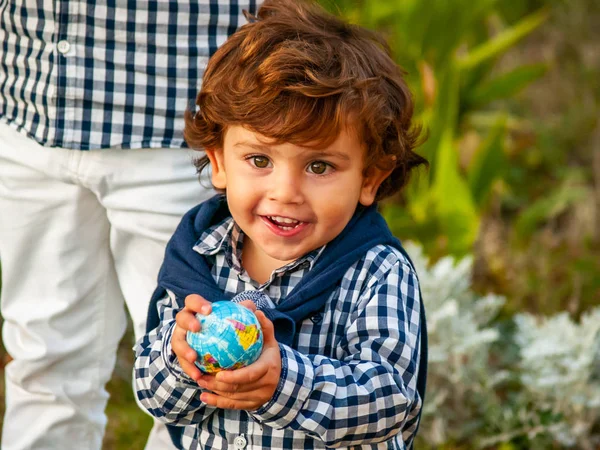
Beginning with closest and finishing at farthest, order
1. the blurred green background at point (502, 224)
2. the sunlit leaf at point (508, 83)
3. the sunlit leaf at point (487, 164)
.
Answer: the blurred green background at point (502, 224), the sunlit leaf at point (487, 164), the sunlit leaf at point (508, 83)

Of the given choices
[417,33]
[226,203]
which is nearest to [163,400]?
[226,203]

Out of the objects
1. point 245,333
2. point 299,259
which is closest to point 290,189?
point 299,259

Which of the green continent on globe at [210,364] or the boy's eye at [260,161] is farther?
the boy's eye at [260,161]

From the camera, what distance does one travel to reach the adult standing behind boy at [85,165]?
197 centimetres

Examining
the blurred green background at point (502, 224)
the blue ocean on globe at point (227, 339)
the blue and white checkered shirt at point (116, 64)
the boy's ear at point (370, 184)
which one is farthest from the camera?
the blurred green background at point (502, 224)

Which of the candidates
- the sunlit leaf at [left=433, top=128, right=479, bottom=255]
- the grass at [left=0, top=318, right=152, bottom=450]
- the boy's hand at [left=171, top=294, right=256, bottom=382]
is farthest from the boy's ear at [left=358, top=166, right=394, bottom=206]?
the sunlit leaf at [left=433, top=128, right=479, bottom=255]

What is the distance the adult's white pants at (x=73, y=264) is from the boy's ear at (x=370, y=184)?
1.64ft

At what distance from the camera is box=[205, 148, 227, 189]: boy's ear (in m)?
1.75

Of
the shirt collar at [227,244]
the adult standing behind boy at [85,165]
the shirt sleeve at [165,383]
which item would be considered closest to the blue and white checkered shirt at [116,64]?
the adult standing behind boy at [85,165]

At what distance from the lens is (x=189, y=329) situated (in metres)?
1.44

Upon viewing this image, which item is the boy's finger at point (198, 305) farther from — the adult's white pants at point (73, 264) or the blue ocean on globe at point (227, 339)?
the adult's white pants at point (73, 264)

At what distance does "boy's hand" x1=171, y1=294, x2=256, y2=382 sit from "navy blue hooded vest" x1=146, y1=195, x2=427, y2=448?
0.16 metres

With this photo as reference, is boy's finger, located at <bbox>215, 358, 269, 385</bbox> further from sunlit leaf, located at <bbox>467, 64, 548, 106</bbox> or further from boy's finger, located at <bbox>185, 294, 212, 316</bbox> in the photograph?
sunlit leaf, located at <bbox>467, 64, 548, 106</bbox>

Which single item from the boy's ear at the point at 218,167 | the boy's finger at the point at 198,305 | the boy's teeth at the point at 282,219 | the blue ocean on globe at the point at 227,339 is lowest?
the blue ocean on globe at the point at 227,339
